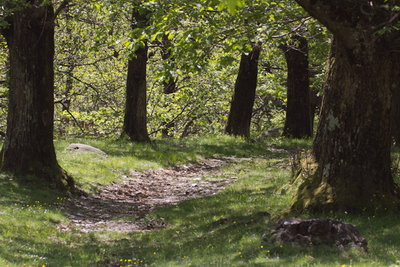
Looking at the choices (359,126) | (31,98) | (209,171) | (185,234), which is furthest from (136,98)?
(359,126)

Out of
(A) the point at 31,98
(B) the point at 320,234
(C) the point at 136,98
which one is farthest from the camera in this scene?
(C) the point at 136,98

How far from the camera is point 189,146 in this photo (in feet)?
73.5

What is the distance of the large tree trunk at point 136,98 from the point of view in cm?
2142

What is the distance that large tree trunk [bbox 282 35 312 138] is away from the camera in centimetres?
2386

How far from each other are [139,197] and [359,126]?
7.59m

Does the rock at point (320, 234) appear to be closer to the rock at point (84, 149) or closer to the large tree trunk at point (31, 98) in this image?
the large tree trunk at point (31, 98)

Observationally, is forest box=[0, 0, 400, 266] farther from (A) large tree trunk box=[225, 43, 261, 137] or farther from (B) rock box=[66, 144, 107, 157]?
(A) large tree trunk box=[225, 43, 261, 137]

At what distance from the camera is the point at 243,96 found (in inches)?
965

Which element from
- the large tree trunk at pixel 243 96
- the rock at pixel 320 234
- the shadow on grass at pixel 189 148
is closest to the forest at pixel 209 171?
the rock at pixel 320 234

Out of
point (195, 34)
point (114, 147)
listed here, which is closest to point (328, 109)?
point (195, 34)

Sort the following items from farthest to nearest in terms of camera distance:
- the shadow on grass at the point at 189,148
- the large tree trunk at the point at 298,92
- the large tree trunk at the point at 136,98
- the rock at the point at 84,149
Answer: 1. the large tree trunk at the point at 298,92
2. the large tree trunk at the point at 136,98
3. the shadow on grass at the point at 189,148
4. the rock at the point at 84,149

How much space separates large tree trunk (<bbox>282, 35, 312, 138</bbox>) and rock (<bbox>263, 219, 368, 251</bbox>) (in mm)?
16741

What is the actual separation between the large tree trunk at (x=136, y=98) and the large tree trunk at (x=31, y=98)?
7674mm

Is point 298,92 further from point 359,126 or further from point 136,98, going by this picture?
point 359,126
